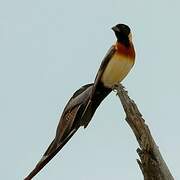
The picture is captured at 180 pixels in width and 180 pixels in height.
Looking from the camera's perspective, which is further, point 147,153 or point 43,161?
point 43,161

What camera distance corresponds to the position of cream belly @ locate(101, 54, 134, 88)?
11625 millimetres

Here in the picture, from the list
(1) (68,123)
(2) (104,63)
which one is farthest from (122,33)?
(1) (68,123)

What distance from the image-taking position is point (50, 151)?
9.80 meters

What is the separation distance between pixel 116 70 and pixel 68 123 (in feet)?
5.54

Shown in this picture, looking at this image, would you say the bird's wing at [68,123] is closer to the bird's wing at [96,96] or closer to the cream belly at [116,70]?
the bird's wing at [96,96]

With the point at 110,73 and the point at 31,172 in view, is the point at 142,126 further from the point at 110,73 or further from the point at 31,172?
the point at 110,73

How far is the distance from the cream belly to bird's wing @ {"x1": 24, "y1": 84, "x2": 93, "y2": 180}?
0.34m

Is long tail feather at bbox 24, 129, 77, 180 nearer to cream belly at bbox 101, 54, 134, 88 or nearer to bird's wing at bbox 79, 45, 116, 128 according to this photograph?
bird's wing at bbox 79, 45, 116, 128

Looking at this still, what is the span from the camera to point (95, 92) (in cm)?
1137

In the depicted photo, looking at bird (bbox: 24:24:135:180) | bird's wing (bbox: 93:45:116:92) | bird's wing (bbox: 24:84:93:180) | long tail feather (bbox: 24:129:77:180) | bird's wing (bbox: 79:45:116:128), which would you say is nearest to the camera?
long tail feather (bbox: 24:129:77:180)

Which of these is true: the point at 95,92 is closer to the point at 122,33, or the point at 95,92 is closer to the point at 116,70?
the point at 116,70

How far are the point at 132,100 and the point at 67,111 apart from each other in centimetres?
127

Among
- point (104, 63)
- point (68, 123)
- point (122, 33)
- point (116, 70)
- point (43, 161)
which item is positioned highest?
point (122, 33)

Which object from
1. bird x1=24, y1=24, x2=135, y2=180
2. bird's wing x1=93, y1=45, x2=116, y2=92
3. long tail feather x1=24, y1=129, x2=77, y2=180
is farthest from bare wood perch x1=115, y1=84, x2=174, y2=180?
bird's wing x1=93, y1=45, x2=116, y2=92
